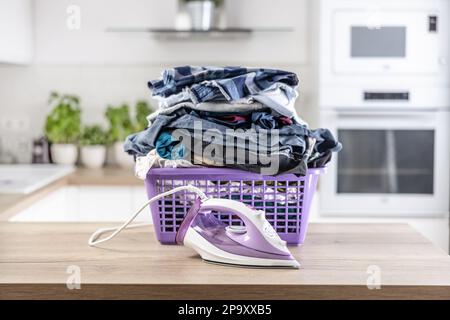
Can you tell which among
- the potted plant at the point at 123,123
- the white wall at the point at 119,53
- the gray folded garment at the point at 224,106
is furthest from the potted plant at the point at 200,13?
the gray folded garment at the point at 224,106

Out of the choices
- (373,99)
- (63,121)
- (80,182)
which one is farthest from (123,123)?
(373,99)

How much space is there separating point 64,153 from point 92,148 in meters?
0.13

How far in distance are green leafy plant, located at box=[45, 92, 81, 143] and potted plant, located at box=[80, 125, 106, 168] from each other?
0.17 ft

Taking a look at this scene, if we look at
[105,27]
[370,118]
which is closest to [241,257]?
[370,118]

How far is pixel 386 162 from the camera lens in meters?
3.20

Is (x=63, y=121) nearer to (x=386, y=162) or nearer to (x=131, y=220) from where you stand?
A: (x=386, y=162)

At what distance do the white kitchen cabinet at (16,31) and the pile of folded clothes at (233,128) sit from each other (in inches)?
65.8

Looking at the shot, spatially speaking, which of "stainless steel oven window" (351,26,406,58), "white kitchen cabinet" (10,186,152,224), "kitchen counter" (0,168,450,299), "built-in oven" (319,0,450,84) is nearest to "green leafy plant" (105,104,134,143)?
"white kitchen cabinet" (10,186,152,224)

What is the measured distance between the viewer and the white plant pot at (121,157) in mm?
3473

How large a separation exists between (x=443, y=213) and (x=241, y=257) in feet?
6.80

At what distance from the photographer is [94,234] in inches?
61.4

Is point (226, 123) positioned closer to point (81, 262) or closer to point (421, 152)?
point (81, 262)

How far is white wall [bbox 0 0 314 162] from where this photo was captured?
356cm

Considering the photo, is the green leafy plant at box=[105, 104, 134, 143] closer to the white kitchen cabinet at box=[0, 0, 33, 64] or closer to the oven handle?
the white kitchen cabinet at box=[0, 0, 33, 64]
